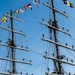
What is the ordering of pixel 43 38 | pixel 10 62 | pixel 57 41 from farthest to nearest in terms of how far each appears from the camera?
pixel 10 62 < pixel 57 41 < pixel 43 38

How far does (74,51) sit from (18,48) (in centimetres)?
1229

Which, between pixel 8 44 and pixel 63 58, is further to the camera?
pixel 8 44

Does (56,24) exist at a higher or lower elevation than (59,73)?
higher

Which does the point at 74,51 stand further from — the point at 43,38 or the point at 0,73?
the point at 0,73

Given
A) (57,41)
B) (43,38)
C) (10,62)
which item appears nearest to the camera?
(43,38)

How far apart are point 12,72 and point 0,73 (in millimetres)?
2743

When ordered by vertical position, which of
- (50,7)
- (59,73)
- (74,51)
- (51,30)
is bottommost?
(59,73)

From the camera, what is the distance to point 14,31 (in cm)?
6512

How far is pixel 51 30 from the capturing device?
57688 mm

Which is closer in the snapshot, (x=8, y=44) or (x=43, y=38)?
(x=43, y=38)

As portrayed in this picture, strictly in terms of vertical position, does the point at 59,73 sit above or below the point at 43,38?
below

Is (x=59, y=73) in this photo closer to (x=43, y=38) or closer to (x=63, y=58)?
(x=63, y=58)

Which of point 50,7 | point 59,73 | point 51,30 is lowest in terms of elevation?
point 59,73

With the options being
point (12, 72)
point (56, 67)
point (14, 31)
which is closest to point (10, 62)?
point (12, 72)
